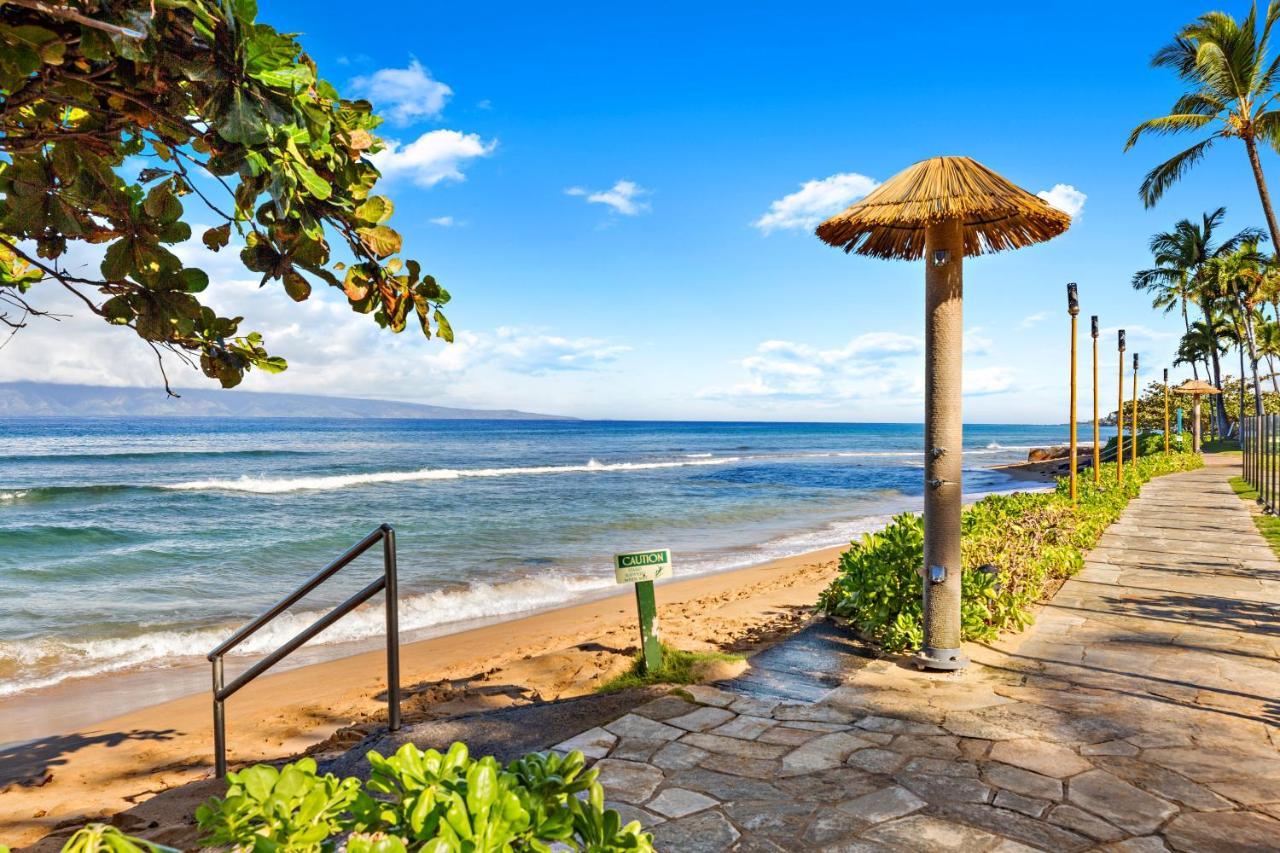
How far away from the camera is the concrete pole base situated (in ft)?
15.1

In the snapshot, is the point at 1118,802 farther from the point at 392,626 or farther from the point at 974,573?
the point at 392,626

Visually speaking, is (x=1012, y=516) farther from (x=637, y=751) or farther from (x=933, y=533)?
(x=637, y=751)

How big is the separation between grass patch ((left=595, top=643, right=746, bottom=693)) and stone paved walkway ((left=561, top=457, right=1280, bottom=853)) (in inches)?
10.7

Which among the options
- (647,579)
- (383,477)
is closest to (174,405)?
(383,477)

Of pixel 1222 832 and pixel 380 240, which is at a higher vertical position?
pixel 380 240

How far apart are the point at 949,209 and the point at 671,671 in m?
3.19

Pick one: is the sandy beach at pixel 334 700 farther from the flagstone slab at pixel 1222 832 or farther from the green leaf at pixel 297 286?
the green leaf at pixel 297 286

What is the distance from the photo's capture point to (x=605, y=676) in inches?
220

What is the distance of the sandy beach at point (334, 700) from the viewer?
16.7 feet

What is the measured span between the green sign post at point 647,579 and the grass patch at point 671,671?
7 cm

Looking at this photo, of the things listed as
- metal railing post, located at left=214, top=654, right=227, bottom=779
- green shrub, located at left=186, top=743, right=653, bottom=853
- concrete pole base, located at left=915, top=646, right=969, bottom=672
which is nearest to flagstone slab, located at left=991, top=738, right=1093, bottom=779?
concrete pole base, located at left=915, top=646, right=969, bottom=672

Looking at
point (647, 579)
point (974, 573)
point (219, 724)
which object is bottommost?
Answer: point (219, 724)

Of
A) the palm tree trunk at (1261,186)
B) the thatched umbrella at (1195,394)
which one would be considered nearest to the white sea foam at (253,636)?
the palm tree trunk at (1261,186)

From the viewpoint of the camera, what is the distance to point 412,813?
48.8 inches
